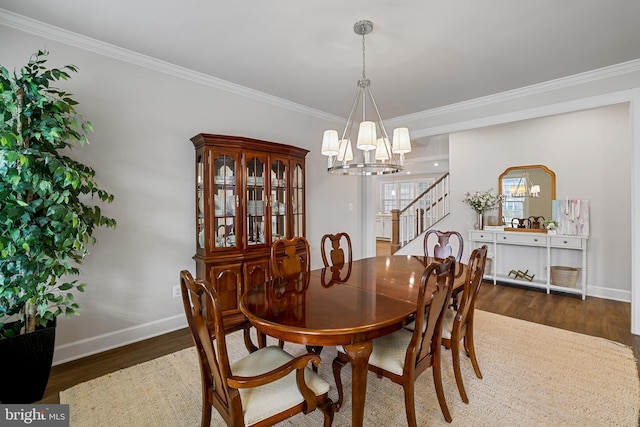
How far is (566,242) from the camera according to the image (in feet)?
13.3

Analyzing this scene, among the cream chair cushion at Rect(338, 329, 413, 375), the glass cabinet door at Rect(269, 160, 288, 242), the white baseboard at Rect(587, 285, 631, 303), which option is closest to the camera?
the cream chair cushion at Rect(338, 329, 413, 375)

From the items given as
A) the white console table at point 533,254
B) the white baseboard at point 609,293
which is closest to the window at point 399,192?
the white console table at point 533,254

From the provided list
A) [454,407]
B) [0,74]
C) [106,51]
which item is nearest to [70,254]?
[0,74]

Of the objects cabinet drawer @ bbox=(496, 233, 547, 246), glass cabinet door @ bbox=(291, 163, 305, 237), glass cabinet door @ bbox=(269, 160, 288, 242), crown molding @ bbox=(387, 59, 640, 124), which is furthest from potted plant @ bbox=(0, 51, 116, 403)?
cabinet drawer @ bbox=(496, 233, 547, 246)

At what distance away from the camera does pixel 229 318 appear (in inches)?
114

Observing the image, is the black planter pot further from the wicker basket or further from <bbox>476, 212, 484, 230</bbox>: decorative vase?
the wicker basket

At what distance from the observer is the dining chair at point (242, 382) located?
1162 mm

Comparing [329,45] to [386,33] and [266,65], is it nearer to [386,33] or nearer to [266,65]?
[386,33]

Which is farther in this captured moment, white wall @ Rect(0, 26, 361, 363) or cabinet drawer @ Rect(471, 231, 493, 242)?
cabinet drawer @ Rect(471, 231, 493, 242)

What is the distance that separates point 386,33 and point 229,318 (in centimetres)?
289

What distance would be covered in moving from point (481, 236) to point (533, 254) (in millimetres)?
779

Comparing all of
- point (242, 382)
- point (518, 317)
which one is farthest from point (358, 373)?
point (518, 317)

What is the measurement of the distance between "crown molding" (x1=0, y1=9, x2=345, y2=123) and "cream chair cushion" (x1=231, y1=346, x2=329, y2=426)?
274 cm

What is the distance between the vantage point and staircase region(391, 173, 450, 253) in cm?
619
